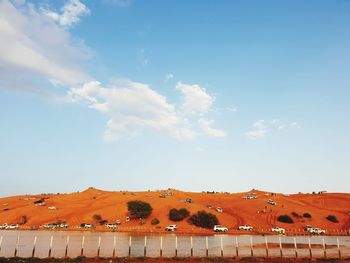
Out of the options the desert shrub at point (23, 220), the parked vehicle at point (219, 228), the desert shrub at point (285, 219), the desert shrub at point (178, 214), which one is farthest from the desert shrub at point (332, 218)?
the desert shrub at point (23, 220)

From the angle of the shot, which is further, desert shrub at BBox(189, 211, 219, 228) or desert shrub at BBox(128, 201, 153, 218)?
desert shrub at BBox(128, 201, 153, 218)

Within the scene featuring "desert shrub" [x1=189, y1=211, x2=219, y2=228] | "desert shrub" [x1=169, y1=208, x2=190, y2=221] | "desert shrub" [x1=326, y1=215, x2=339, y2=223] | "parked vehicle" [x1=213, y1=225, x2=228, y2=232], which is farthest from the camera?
"desert shrub" [x1=326, y1=215, x2=339, y2=223]

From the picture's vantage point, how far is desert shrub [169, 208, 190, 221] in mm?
95350

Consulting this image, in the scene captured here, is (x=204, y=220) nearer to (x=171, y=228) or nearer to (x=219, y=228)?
(x=219, y=228)

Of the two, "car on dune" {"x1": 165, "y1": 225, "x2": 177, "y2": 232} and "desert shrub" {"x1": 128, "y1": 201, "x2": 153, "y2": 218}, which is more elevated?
"desert shrub" {"x1": 128, "y1": 201, "x2": 153, "y2": 218}

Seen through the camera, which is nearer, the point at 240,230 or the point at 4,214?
the point at 240,230

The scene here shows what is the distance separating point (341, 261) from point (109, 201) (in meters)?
95.8

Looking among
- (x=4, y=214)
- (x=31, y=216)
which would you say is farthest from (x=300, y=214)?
(x=4, y=214)

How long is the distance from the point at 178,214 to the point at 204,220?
8.42 m

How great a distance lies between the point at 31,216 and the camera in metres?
106

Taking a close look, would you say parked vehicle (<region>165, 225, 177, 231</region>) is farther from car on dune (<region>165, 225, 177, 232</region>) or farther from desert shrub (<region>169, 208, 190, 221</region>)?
desert shrub (<region>169, 208, 190, 221</region>)

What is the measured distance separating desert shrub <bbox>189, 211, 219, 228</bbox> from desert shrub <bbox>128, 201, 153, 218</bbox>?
13.1m

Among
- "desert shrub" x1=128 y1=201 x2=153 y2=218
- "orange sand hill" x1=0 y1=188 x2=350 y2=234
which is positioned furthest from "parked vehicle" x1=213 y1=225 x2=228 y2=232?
"desert shrub" x1=128 y1=201 x2=153 y2=218

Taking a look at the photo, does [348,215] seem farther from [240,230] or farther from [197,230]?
[197,230]
